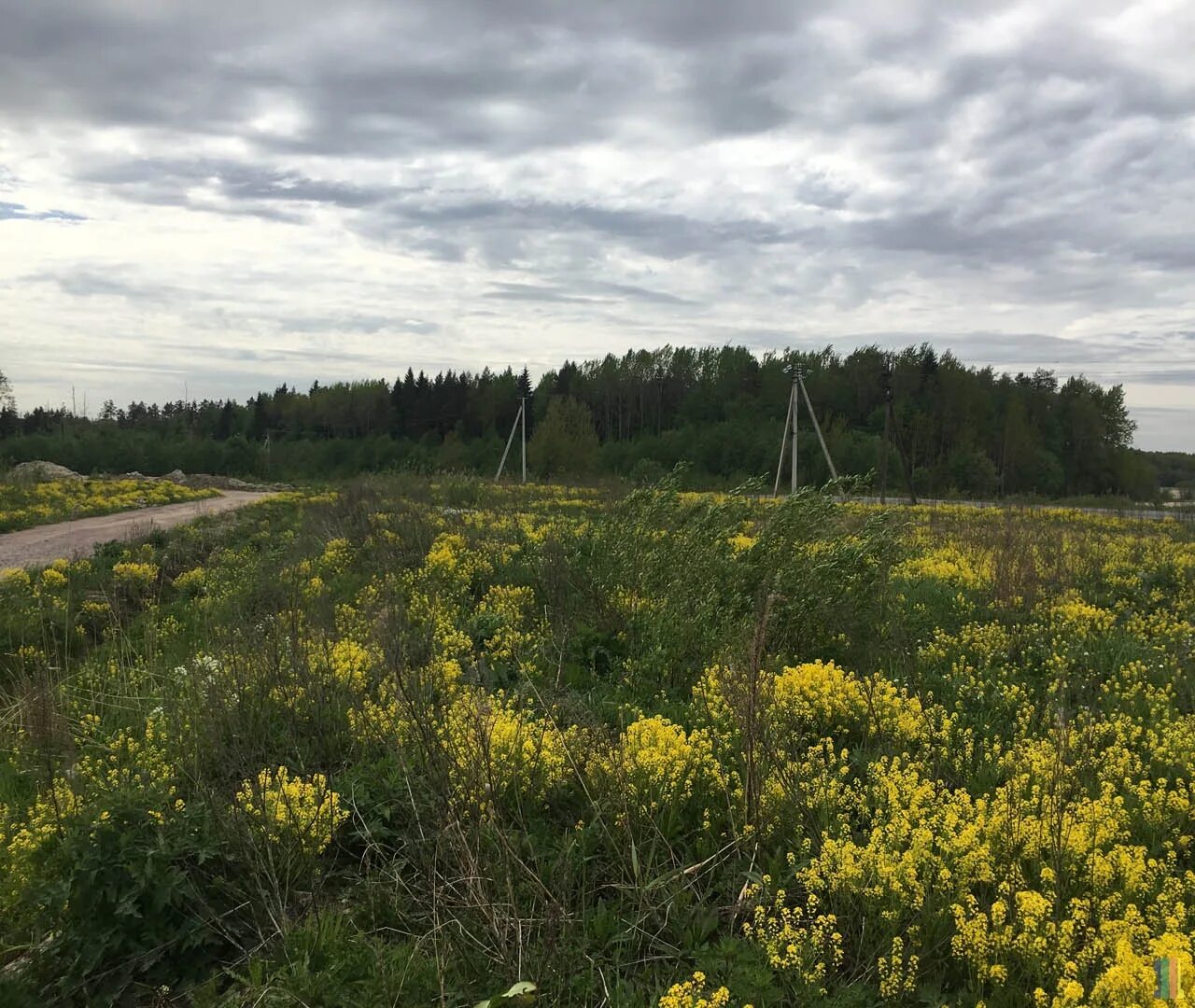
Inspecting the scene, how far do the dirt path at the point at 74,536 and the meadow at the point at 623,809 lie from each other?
7.71m

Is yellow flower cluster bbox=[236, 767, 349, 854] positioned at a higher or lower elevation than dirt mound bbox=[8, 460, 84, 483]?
higher

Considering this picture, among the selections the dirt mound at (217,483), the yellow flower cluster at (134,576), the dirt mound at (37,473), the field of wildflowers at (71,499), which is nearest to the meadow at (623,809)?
the yellow flower cluster at (134,576)

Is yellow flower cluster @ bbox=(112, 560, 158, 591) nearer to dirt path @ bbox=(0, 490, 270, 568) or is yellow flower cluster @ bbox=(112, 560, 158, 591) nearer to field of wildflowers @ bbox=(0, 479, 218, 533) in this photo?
dirt path @ bbox=(0, 490, 270, 568)

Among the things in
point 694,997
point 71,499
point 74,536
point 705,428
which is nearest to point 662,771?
point 694,997

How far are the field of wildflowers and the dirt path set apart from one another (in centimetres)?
48

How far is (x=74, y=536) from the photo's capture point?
1620 cm

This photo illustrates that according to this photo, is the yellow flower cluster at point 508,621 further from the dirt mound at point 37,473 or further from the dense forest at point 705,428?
the dense forest at point 705,428

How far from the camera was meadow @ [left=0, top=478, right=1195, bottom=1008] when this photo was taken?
2732 mm

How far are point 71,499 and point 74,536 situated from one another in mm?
8856

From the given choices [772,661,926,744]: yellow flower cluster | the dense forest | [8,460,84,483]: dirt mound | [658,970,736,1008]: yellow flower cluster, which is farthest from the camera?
the dense forest

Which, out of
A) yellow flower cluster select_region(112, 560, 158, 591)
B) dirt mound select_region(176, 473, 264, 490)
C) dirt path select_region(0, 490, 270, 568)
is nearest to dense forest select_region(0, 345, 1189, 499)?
dirt mound select_region(176, 473, 264, 490)

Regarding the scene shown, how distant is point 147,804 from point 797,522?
553cm

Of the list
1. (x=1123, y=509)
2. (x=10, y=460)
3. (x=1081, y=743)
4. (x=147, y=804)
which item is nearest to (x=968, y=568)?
(x=1081, y=743)

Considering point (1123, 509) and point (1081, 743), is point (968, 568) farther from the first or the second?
point (1123, 509)
